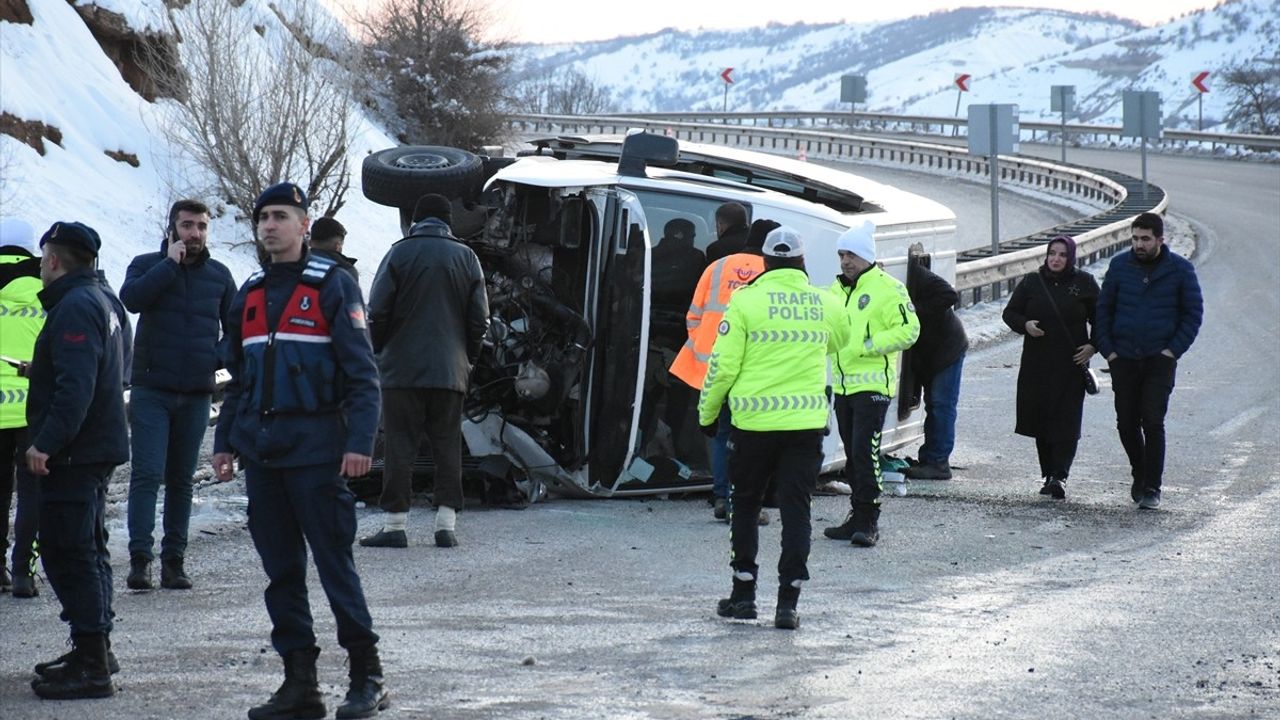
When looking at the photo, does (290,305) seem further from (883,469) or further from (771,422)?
(883,469)

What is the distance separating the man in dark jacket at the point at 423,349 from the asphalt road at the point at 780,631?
0.32m

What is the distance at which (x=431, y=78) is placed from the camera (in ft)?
131

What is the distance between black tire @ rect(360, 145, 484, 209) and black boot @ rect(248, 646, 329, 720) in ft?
19.5

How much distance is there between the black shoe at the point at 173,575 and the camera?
26.0 ft

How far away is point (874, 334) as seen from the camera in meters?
9.48

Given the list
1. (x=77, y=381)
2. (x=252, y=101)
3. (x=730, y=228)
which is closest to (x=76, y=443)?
(x=77, y=381)

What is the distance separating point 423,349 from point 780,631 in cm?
280

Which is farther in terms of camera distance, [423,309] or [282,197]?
[423,309]

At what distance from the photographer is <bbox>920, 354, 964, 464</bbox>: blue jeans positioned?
11.9 metres

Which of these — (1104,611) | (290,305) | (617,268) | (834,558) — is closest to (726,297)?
(617,268)

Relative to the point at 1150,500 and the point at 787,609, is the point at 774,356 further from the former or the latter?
the point at 1150,500

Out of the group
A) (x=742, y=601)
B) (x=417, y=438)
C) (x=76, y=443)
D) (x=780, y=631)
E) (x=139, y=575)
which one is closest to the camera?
(x=76, y=443)

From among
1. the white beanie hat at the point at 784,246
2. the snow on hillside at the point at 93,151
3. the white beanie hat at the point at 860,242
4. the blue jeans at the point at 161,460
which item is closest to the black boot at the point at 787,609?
the white beanie hat at the point at 784,246

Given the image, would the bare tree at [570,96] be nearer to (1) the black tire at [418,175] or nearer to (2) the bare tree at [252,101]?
(2) the bare tree at [252,101]
